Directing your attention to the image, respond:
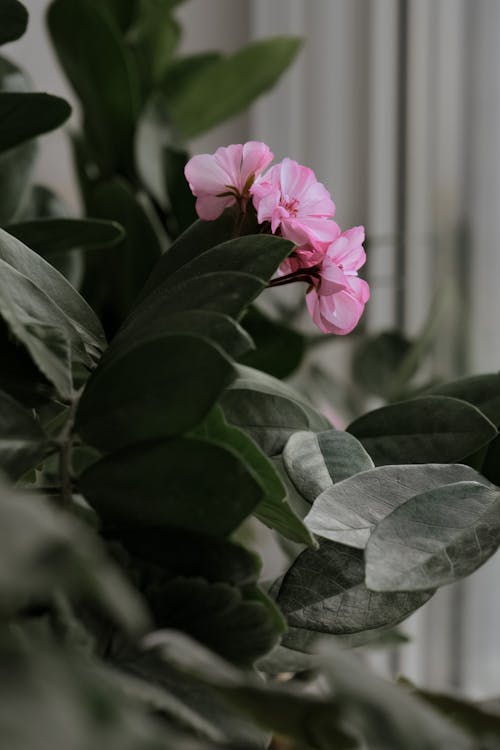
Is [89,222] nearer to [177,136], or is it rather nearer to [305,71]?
[177,136]

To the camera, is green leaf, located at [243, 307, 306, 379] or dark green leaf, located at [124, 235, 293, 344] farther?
green leaf, located at [243, 307, 306, 379]

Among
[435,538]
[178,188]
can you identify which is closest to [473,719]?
[435,538]

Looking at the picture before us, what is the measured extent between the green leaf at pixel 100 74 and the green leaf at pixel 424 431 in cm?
47

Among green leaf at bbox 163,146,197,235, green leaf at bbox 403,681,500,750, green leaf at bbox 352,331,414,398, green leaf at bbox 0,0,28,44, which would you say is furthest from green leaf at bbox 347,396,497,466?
green leaf at bbox 352,331,414,398

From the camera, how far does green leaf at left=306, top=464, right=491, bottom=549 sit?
0.83 feet

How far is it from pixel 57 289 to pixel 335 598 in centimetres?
14

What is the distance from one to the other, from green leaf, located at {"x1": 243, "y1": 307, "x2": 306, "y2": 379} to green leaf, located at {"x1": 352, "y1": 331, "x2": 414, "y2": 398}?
0.27m

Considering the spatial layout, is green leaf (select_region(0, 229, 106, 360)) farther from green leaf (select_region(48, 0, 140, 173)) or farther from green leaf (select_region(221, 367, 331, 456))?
green leaf (select_region(48, 0, 140, 173))

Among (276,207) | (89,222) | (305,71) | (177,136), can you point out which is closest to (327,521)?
(276,207)

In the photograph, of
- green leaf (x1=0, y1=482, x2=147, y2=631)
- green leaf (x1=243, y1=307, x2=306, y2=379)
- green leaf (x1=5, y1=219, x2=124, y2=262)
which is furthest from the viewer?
green leaf (x1=243, y1=307, x2=306, y2=379)

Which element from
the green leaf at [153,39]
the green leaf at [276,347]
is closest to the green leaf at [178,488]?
the green leaf at [276,347]

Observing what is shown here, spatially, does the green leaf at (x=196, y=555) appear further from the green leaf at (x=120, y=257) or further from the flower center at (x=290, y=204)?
the green leaf at (x=120, y=257)

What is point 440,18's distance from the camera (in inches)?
41.9

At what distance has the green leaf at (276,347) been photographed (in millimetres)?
632
